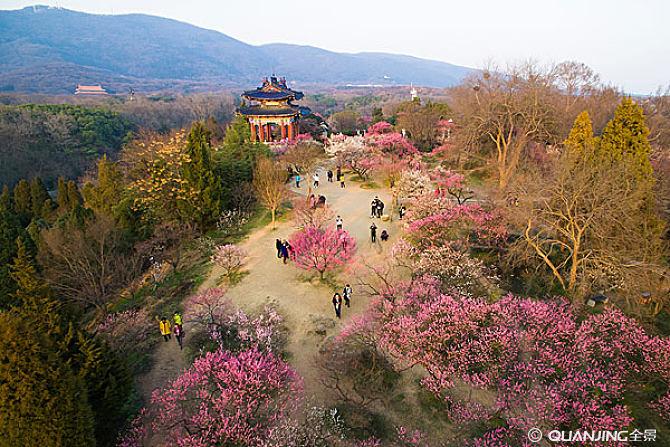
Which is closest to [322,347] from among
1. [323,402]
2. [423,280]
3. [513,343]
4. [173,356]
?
[323,402]

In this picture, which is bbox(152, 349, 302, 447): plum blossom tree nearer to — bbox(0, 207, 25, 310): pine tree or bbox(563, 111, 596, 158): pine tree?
bbox(0, 207, 25, 310): pine tree

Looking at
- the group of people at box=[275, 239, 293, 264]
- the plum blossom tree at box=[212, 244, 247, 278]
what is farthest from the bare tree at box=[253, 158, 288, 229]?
the plum blossom tree at box=[212, 244, 247, 278]

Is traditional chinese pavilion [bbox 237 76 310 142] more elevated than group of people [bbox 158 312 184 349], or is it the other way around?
traditional chinese pavilion [bbox 237 76 310 142]

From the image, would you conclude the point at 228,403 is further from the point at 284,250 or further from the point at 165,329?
the point at 284,250


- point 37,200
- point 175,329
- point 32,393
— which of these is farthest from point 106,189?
point 32,393

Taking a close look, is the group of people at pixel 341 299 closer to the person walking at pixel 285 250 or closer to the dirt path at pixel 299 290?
the dirt path at pixel 299 290
